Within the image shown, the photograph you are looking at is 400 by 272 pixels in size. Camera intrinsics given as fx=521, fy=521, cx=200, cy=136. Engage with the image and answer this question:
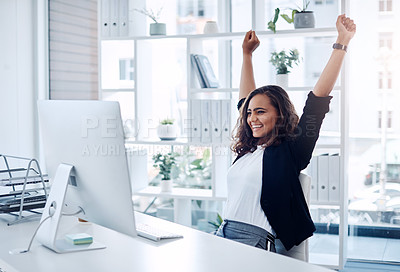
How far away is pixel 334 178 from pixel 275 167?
1.27 meters

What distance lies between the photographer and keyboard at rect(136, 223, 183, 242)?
1.99 meters

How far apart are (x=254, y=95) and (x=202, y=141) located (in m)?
1.24

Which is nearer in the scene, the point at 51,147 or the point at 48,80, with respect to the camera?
the point at 51,147

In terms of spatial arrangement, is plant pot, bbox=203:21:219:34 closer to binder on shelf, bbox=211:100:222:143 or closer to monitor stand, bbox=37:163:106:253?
binder on shelf, bbox=211:100:222:143

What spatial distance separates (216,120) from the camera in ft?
11.8

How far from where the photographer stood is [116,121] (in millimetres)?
1604

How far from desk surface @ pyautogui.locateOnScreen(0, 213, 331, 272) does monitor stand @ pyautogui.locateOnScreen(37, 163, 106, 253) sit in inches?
1.3

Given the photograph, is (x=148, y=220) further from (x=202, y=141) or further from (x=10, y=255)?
(x=202, y=141)

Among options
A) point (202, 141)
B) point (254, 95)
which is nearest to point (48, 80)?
point (202, 141)

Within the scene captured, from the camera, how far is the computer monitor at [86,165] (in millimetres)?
1664

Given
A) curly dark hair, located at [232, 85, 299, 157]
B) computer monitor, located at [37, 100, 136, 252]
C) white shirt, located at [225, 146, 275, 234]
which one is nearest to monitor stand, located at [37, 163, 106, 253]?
computer monitor, located at [37, 100, 136, 252]

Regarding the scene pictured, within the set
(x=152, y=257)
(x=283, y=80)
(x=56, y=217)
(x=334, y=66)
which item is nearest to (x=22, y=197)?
(x=56, y=217)

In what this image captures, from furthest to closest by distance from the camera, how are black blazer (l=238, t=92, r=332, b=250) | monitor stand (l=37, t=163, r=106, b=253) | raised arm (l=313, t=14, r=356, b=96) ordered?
raised arm (l=313, t=14, r=356, b=96) → black blazer (l=238, t=92, r=332, b=250) → monitor stand (l=37, t=163, r=106, b=253)

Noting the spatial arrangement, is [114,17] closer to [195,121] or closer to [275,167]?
[195,121]
